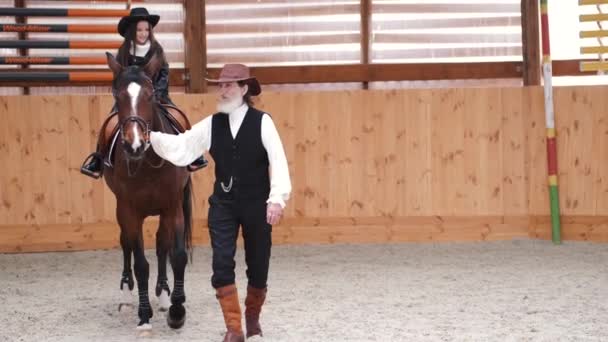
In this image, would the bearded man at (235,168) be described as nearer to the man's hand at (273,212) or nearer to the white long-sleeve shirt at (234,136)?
the white long-sleeve shirt at (234,136)

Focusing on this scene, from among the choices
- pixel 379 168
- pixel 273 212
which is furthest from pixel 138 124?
pixel 379 168

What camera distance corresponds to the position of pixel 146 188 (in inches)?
253

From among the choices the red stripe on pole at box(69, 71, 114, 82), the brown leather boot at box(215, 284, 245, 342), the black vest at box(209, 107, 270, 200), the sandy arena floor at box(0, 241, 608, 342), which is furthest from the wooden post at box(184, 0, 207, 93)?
the brown leather boot at box(215, 284, 245, 342)

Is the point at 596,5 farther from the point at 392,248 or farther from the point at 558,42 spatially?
the point at 392,248

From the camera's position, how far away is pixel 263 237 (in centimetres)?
571

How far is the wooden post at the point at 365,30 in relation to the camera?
1133 centimetres

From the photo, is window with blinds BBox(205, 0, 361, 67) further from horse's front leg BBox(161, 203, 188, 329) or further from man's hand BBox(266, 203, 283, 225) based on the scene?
man's hand BBox(266, 203, 283, 225)

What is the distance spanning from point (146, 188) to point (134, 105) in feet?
2.51

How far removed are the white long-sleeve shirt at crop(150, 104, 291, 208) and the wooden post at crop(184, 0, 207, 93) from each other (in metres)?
5.17

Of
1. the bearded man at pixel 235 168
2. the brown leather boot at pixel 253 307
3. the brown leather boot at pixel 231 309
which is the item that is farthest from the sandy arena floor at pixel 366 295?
the bearded man at pixel 235 168

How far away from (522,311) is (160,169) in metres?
2.62

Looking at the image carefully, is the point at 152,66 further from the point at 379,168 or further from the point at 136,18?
the point at 379,168

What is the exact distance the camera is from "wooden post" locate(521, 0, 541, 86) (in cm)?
1095

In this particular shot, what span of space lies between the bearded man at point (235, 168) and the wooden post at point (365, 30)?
18.8 ft
